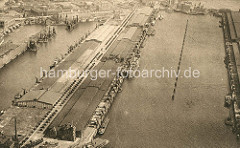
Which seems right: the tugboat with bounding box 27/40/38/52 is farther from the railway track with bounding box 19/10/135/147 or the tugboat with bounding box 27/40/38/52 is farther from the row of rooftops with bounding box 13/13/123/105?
the railway track with bounding box 19/10/135/147

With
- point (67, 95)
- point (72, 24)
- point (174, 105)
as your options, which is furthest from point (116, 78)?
point (72, 24)

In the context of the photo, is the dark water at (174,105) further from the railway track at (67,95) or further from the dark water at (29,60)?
the dark water at (29,60)

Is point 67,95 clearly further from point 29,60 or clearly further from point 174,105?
point 29,60

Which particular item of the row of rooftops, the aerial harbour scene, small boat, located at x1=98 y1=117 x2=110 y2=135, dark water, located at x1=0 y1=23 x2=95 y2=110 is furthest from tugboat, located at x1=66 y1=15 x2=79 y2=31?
small boat, located at x1=98 y1=117 x2=110 y2=135

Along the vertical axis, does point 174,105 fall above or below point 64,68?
below

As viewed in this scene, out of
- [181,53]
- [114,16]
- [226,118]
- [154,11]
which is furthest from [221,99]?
[154,11]

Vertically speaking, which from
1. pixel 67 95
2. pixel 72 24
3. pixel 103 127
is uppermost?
pixel 72 24

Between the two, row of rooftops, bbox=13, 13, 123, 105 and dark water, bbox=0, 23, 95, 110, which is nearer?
row of rooftops, bbox=13, 13, 123, 105

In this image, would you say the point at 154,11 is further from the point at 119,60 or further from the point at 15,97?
the point at 15,97
